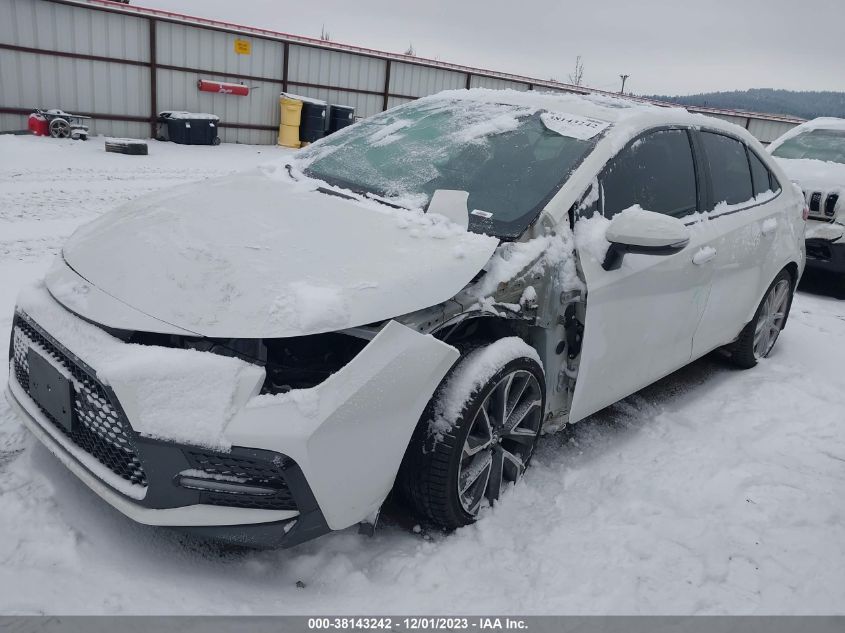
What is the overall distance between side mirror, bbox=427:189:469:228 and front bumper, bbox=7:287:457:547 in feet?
2.33

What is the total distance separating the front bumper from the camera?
2.04m

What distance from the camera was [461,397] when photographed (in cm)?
245

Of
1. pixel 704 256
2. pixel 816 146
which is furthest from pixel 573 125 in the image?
pixel 816 146

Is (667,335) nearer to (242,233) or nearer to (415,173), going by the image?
(415,173)

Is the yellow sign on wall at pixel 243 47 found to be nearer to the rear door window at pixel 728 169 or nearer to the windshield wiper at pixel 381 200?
the rear door window at pixel 728 169

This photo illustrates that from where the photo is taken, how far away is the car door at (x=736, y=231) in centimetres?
381

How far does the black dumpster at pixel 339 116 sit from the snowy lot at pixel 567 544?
40.7 ft

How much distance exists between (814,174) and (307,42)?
38.7 ft

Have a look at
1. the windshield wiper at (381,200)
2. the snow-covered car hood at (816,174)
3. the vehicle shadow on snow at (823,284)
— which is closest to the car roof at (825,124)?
the snow-covered car hood at (816,174)

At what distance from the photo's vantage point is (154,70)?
13.4 m

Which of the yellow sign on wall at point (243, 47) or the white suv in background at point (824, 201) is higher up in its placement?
the yellow sign on wall at point (243, 47)

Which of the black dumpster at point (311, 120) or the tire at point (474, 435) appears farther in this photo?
the black dumpster at point (311, 120)

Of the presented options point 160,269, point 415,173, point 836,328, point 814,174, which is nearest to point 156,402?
point 160,269

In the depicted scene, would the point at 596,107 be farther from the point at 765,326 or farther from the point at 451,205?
the point at 765,326
